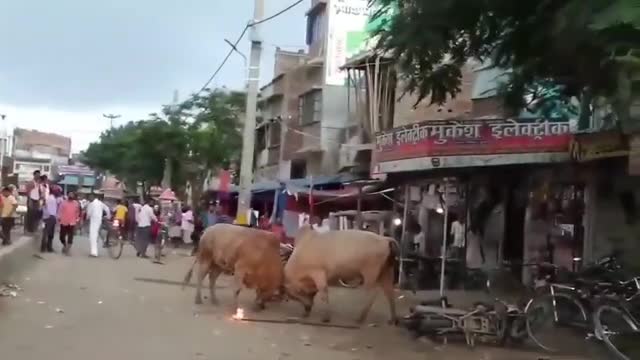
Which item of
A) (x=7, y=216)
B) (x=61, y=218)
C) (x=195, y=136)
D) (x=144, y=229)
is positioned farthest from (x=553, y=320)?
(x=195, y=136)

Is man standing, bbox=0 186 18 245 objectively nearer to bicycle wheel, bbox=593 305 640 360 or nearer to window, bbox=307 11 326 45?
bicycle wheel, bbox=593 305 640 360

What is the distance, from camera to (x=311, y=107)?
36688 mm

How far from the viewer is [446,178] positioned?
60.5 ft

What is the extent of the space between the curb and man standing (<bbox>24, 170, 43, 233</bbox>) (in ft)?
5.98

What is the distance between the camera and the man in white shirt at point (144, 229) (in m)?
24.8

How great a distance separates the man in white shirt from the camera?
2475 cm

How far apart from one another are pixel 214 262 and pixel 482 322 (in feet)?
17.5

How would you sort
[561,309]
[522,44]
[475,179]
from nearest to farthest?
[522,44] → [561,309] → [475,179]

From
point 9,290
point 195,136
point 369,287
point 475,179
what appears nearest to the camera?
point 369,287

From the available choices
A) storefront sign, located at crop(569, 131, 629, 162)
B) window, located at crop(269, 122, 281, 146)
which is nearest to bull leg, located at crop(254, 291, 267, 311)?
storefront sign, located at crop(569, 131, 629, 162)

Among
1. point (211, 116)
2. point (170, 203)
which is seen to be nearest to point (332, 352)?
point (170, 203)

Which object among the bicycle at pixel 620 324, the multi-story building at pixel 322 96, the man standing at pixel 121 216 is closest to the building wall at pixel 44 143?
the multi-story building at pixel 322 96

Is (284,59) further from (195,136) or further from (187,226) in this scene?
(187,226)

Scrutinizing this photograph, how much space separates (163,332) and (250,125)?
12.6 m
